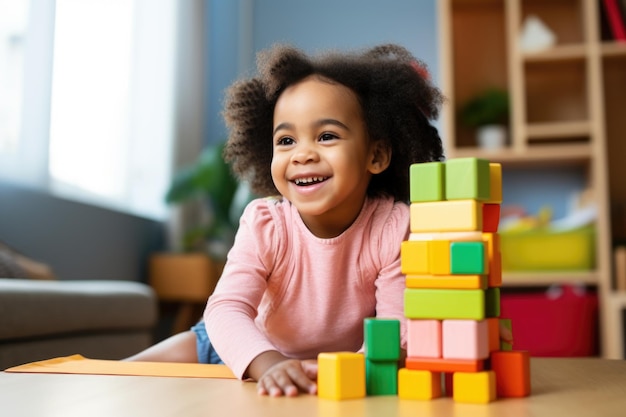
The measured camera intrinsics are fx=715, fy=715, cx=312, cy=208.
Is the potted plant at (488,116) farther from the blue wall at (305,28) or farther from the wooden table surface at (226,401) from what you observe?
the wooden table surface at (226,401)

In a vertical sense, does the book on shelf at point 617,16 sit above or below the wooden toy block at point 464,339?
above

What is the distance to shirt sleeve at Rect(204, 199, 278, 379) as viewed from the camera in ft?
2.98

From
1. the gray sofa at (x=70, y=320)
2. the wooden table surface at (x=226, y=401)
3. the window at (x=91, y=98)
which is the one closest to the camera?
the wooden table surface at (x=226, y=401)

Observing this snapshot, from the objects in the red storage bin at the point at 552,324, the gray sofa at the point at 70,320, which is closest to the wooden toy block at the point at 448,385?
the gray sofa at the point at 70,320

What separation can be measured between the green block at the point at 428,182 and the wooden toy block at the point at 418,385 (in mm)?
181

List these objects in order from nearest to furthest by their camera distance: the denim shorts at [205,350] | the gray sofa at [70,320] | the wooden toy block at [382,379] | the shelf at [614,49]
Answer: the wooden toy block at [382,379] → the denim shorts at [205,350] → the gray sofa at [70,320] → the shelf at [614,49]

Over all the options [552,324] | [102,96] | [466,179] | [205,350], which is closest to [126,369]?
[205,350]

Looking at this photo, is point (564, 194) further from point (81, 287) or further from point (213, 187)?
point (81, 287)

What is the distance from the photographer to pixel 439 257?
28.6 inches

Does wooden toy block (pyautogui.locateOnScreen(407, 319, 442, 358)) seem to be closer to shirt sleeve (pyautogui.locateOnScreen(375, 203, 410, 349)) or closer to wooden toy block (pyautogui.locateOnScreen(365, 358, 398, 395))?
wooden toy block (pyautogui.locateOnScreen(365, 358, 398, 395))

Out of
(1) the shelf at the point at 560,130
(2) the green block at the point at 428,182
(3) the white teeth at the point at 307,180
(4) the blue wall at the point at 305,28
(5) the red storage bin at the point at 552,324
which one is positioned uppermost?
(4) the blue wall at the point at 305,28

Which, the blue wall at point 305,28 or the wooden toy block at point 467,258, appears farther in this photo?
the blue wall at point 305,28

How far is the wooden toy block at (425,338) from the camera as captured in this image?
0.73 metres

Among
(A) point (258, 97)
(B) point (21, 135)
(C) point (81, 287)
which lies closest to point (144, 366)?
(A) point (258, 97)
